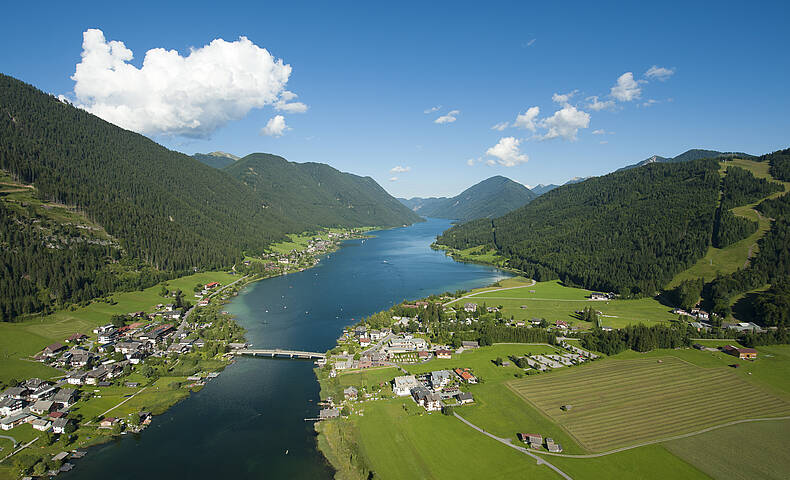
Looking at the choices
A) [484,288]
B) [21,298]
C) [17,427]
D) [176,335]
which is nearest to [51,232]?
[21,298]

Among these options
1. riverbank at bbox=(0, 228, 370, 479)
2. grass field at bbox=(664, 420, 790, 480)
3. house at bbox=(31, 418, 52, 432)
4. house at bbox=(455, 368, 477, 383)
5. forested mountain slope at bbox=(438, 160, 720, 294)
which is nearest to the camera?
grass field at bbox=(664, 420, 790, 480)

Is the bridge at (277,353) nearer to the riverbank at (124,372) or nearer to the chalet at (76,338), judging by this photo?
the riverbank at (124,372)

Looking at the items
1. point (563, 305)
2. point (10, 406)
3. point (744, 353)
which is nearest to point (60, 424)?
point (10, 406)

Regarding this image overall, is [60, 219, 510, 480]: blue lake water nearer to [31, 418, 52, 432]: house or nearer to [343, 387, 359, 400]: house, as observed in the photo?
[343, 387, 359, 400]: house

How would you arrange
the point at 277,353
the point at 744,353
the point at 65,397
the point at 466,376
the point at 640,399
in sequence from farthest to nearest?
the point at 277,353, the point at 744,353, the point at 466,376, the point at 640,399, the point at 65,397

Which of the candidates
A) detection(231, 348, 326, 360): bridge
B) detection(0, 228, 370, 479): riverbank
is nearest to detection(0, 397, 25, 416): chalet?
detection(0, 228, 370, 479): riverbank

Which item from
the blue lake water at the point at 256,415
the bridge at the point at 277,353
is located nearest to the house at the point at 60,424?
the blue lake water at the point at 256,415

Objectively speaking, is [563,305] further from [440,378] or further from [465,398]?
[465,398]
